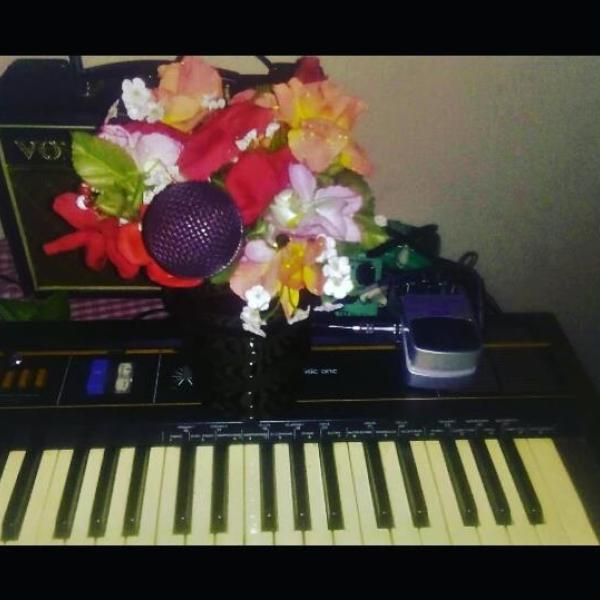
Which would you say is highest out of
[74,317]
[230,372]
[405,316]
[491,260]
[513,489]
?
[491,260]

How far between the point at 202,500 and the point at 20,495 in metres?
0.21

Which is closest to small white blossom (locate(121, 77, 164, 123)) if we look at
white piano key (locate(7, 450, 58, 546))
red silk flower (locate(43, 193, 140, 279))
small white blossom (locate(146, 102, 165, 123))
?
small white blossom (locate(146, 102, 165, 123))

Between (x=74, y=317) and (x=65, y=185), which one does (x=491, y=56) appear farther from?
(x=74, y=317)

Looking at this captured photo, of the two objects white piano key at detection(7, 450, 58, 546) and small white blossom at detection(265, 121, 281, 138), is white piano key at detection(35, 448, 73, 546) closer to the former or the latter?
white piano key at detection(7, 450, 58, 546)

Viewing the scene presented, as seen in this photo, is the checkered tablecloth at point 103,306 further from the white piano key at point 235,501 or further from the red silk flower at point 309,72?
the red silk flower at point 309,72

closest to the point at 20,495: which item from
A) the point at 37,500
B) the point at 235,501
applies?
the point at 37,500

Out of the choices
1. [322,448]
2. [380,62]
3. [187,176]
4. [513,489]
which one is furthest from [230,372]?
[380,62]

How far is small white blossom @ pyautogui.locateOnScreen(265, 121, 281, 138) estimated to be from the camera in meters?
0.75

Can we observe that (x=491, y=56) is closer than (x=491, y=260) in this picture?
Yes

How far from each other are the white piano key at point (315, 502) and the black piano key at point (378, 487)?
6cm

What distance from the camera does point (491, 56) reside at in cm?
106

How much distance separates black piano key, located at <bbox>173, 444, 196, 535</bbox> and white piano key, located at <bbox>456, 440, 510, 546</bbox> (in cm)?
33

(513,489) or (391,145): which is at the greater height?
(391,145)

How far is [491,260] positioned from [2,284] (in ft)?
2.53
